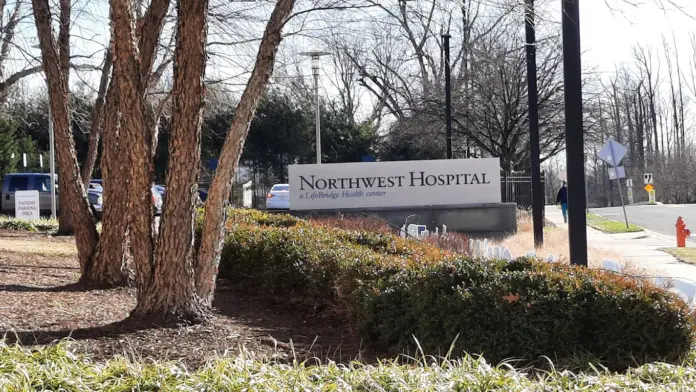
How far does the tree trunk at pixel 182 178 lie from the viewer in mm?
6484

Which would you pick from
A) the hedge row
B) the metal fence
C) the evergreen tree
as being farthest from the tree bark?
the evergreen tree

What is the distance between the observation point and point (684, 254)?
55.3 ft

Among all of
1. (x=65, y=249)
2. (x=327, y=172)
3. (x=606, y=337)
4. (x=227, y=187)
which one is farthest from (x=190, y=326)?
(x=327, y=172)

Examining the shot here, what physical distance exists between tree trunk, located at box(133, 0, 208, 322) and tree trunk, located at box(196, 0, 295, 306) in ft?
0.66

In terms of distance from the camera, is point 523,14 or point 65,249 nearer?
point 523,14

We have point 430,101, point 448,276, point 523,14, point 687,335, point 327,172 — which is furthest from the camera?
point 430,101

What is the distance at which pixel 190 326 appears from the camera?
6.57m

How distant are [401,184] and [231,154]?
1427 centimetres

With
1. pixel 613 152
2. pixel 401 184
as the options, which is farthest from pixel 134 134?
pixel 613 152

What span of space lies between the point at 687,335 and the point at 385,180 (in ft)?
51.2

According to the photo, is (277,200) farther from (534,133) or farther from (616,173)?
(534,133)

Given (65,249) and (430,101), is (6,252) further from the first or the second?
(430,101)

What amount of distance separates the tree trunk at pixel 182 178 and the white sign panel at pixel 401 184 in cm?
1404

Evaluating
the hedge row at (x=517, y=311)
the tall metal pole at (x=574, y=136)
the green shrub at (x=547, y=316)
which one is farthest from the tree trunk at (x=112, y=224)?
the tall metal pole at (x=574, y=136)
